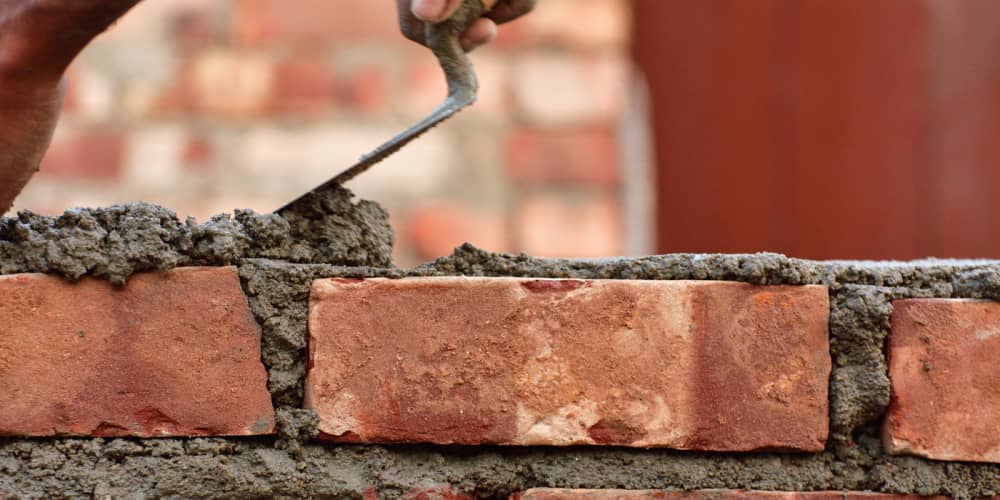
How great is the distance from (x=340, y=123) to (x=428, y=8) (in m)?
1.43

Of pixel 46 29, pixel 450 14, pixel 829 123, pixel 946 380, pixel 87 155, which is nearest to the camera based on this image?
pixel 46 29

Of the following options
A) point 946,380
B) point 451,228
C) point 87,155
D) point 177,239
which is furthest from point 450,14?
point 87,155

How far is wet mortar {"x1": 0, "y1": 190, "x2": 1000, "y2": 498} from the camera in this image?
3.15ft

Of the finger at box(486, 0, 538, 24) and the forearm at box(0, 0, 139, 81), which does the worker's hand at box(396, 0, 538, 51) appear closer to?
the finger at box(486, 0, 538, 24)

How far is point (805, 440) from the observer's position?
101 centimetres

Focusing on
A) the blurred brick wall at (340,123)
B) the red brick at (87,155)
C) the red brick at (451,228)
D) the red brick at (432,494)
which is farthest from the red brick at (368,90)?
the red brick at (432,494)

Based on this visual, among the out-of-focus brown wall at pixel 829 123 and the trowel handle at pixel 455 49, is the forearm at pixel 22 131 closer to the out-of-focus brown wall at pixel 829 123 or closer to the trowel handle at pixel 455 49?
the trowel handle at pixel 455 49

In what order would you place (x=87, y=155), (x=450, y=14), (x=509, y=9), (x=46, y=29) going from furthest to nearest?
(x=87, y=155) < (x=509, y=9) < (x=450, y=14) < (x=46, y=29)

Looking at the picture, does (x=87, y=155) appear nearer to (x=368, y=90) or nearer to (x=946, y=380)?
(x=368, y=90)

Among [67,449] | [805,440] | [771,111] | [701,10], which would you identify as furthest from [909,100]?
[67,449]

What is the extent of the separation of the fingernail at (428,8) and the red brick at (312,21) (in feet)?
4.72

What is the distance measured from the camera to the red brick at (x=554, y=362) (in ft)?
3.21

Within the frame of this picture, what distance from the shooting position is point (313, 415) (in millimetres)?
980

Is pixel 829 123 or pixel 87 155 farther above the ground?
pixel 829 123
